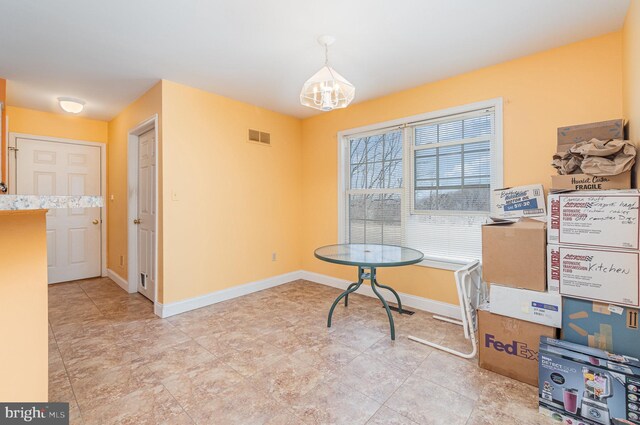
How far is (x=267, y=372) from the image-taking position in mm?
2039

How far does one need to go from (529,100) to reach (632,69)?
2.23 feet

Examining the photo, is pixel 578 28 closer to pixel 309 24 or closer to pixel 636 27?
pixel 636 27

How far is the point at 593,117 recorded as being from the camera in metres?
2.26

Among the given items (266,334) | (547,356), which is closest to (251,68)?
(266,334)

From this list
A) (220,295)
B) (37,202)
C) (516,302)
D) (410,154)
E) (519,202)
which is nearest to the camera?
(37,202)

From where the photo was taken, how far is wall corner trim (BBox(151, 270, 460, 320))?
3029mm

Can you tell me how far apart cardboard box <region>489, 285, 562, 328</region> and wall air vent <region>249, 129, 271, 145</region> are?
3195mm

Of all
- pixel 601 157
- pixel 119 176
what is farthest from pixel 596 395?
pixel 119 176

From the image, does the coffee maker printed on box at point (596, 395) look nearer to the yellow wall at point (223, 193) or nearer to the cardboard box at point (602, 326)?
the cardboard box at point (602, 326)

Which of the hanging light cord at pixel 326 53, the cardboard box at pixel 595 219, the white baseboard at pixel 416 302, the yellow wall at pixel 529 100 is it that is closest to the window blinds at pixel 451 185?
the yellow wall at pixel 529 100

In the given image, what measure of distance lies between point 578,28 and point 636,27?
41cm

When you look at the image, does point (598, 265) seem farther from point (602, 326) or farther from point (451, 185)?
point (451, 185)

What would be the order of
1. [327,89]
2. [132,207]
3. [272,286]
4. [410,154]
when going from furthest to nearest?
[272,286]
[132,207]
[410,154]
[327,89]

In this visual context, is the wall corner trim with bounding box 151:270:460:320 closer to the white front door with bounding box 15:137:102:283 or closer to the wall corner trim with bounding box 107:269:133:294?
the wall corner trim with bounding box 107:269:133:294
